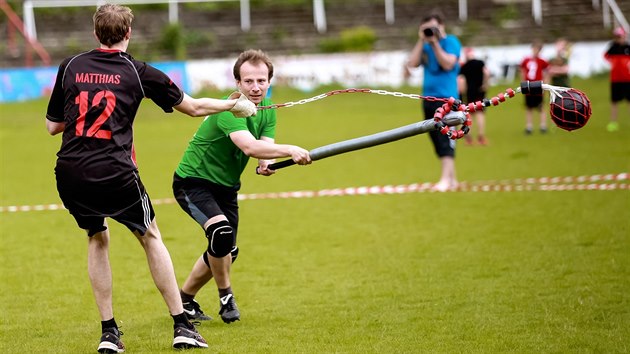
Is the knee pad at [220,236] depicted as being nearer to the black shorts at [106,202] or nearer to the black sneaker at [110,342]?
the black shorts at [106,202]

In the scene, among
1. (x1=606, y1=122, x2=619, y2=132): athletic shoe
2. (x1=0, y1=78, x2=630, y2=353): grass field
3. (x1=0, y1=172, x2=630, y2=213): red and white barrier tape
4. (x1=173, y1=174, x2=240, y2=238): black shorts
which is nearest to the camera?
(x1=0, y1=78, x2=630, y2=353): grass field

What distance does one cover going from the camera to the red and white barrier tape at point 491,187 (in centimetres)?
1423

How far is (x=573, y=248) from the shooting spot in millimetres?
9961

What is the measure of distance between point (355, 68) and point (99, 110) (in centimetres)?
2933

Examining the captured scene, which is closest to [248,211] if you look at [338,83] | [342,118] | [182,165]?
[182,165]

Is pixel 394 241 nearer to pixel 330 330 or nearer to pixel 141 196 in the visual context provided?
pixel 330 330

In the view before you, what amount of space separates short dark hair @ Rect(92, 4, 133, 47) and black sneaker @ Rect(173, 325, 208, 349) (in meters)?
1.86

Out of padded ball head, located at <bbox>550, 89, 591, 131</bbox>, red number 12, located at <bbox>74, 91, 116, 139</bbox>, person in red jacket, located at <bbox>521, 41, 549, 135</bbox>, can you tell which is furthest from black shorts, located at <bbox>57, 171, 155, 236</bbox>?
person in red jacket, located at <bbox>521, 41, 549, 135</bbox>

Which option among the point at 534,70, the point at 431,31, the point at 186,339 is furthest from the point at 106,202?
the point at 534,70

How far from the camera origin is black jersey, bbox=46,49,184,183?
6055 millimetres

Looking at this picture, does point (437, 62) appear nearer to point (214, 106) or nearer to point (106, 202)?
A: point (214, 106)

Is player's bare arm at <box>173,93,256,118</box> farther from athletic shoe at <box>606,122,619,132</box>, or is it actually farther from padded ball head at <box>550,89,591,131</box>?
athletic shoe at <box>606,122,619,132</box>

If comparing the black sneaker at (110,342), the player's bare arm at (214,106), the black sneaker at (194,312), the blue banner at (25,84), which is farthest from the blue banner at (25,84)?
the black sneaker at (110,342)

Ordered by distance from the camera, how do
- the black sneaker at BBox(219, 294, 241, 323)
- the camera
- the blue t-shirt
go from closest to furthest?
the black sneaker at BBox(219, 294, 241, 323)
the camera
the blue t-shirt
